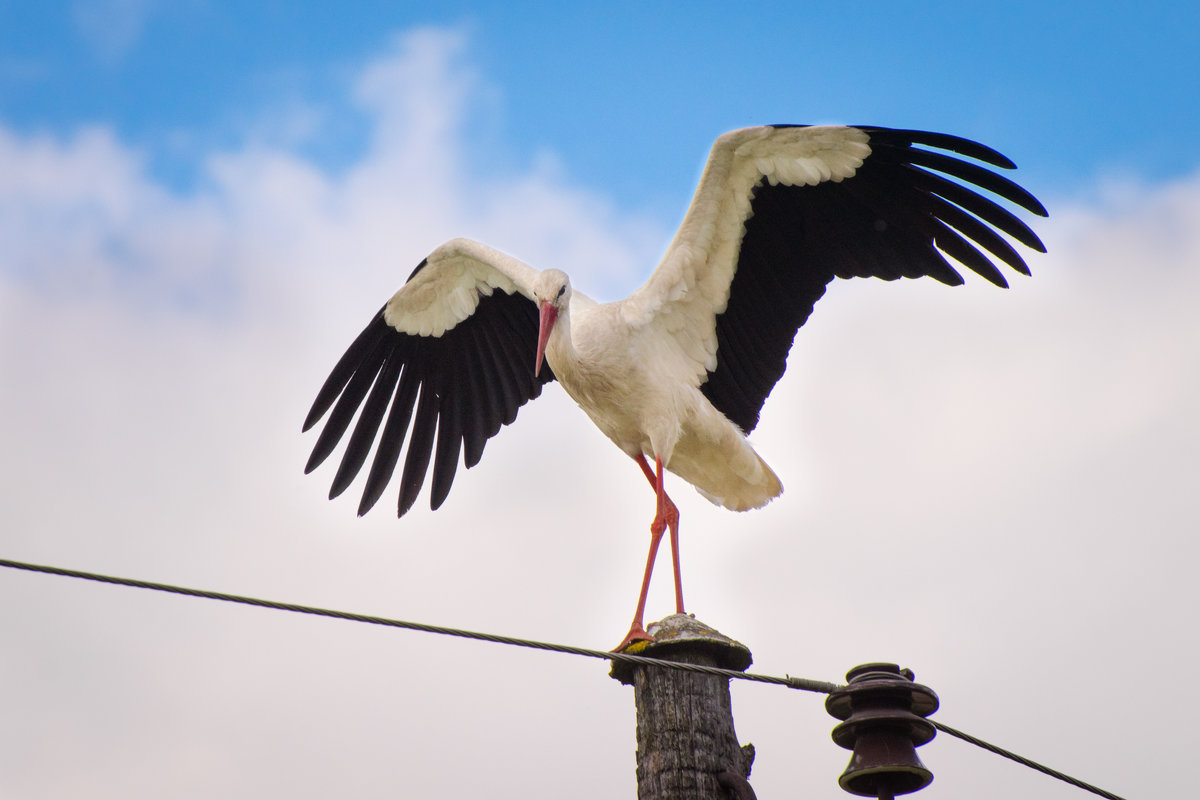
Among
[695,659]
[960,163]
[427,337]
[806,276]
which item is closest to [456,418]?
[427,337]

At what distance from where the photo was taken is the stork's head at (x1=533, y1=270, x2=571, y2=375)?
5.39 metres

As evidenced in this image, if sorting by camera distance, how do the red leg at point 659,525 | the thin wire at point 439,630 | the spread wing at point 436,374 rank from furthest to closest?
1. the spread wing at point 436,374
2. the red leg at point 659,525
3. the thin wire at point 439,630

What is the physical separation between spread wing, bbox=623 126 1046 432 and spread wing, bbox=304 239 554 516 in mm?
1147

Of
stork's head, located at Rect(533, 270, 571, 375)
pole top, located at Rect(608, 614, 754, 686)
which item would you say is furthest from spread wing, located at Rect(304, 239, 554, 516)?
pole top, located at Rect(608, 614, 754, 686)

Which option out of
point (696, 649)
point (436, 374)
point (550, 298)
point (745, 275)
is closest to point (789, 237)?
point (745, 275)

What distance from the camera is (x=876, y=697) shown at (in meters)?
2.93

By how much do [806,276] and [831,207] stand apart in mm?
318

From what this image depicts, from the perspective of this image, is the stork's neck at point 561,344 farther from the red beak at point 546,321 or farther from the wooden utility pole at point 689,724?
the wooden utility pole at point 689,724

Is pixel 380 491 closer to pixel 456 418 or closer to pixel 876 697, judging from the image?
pixel 456 418

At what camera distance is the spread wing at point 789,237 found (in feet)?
17.4

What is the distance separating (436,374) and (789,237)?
2.12 metres

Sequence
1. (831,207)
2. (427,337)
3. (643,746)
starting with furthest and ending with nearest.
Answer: (427,337) → (831,207) → (643,746)

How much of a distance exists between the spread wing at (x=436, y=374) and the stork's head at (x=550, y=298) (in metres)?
0.86

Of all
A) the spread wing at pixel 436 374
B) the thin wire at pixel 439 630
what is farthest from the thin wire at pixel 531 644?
the spread wing at pixel 436 374
